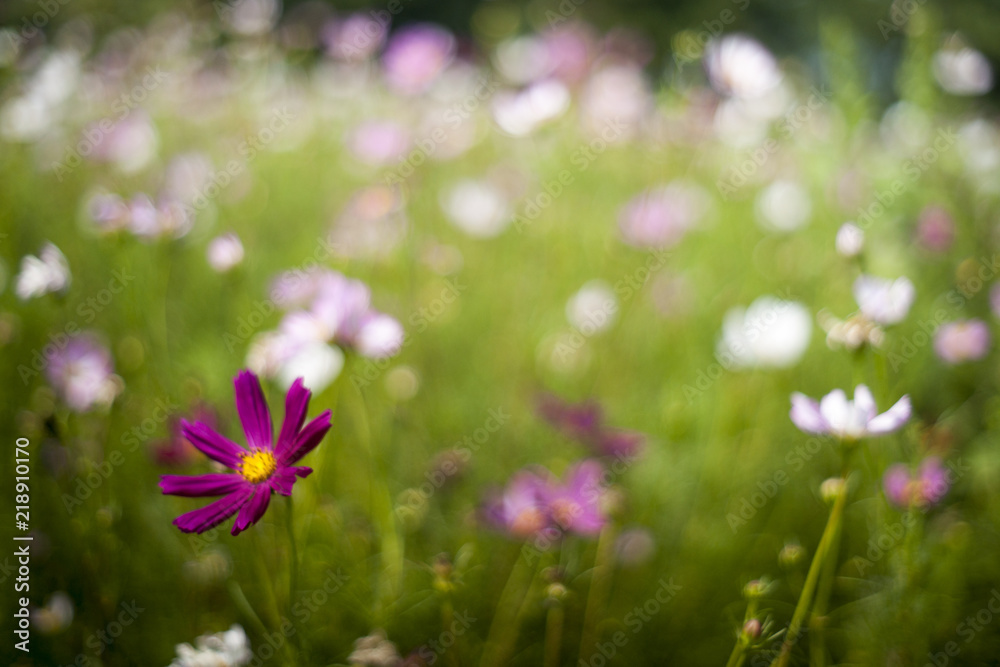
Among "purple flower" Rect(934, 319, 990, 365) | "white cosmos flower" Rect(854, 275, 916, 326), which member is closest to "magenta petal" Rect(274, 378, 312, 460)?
"white cosmos flower" Rect(854, 275, 916, 326)

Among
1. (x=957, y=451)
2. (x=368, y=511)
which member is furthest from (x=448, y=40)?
(x=957, y=451)

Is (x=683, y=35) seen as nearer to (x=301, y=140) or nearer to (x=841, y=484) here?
(x=841, y=484)

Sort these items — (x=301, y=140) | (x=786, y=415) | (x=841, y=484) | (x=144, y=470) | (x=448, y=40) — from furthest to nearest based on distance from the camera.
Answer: (x=301, y=140) < (x=448, y=40) < (x=786, y=415) < (x=144, y=470) < (x=841, y=484)

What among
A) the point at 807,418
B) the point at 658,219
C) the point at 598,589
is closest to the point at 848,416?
the point at 807,418

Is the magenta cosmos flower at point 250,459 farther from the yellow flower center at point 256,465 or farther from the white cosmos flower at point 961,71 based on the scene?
the white cosmos flower at point 961,71

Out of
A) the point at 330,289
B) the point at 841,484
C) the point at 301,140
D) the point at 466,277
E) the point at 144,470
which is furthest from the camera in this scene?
the point at 301,140

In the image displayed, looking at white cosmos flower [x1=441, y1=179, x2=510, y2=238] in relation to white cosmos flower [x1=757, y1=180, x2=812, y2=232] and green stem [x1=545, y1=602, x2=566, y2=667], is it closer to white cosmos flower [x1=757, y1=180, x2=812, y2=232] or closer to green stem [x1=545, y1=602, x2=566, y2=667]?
white cosmos flower [x1=757, y1=180, x2=812, y2=232]

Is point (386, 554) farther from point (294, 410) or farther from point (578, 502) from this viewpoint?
point (294, 410)

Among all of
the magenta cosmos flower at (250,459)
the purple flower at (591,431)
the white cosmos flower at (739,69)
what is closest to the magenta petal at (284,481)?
the magenta cosmos flower at (250,459)
